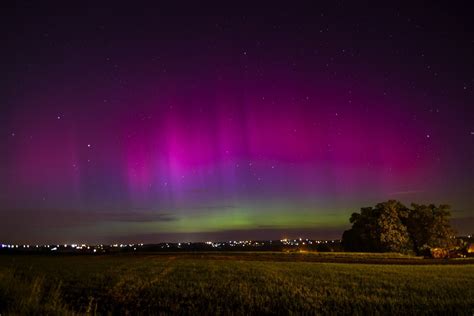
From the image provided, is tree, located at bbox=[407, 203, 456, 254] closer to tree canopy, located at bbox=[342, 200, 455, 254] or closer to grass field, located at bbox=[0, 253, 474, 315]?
tree canopy, located at bbox=[342, 200, 455, 254]

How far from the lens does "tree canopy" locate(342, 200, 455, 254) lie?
251 ft

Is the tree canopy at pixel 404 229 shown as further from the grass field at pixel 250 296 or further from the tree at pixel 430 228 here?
the grass field at pixel 250 296

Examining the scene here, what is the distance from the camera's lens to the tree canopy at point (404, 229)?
76500 millimetres

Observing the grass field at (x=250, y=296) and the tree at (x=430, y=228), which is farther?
the tree at (x=430, y=228)

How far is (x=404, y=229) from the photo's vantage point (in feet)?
256

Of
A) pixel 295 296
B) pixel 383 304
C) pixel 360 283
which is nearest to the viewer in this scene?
pixel 383 304

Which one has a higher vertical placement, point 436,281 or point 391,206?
point 391,206

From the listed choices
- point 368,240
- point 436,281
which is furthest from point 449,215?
point 436,281

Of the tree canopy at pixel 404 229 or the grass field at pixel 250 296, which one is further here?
the tree canopy at pixel 404 229

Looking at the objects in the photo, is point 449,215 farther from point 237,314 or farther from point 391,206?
point 237,314

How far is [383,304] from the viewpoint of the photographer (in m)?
18.0

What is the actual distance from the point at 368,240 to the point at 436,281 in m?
55.0

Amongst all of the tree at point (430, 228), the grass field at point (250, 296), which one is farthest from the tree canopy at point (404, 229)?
the grass field at point (250, 296)

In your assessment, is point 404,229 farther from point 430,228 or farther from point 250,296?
point 250,296
